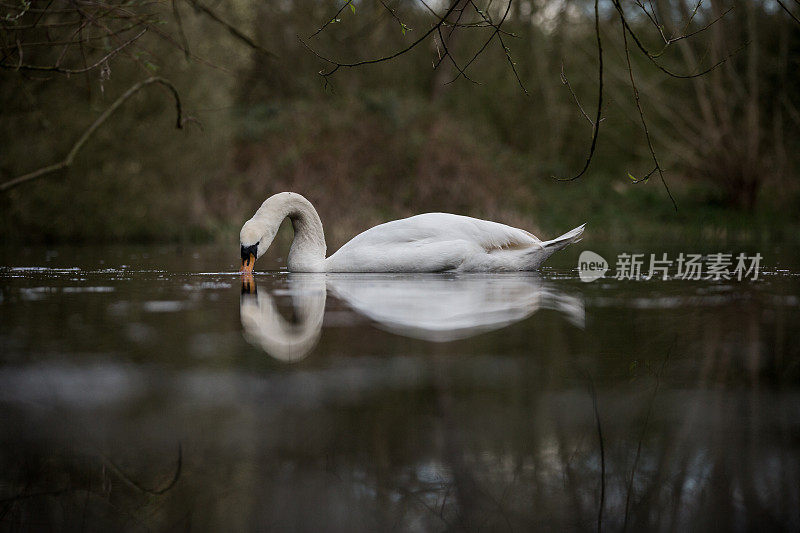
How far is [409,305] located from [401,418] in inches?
105

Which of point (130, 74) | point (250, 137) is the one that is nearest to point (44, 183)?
point (130, 74)

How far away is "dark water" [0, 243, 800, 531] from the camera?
2043 mm

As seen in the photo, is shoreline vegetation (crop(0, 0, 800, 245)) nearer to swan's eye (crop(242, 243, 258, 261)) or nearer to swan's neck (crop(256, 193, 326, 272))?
swan's neck (crop(256, 193, 326, 272))

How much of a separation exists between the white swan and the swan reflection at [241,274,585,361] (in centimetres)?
17

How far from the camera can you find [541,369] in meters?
3.42

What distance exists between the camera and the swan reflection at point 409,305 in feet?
14.2

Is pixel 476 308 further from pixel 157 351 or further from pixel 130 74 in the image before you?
pixel 130 74

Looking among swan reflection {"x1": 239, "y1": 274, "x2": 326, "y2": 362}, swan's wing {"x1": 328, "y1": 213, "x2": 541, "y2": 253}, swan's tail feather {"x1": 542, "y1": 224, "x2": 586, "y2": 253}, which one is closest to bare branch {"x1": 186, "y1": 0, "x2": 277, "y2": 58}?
swan reflection {"x1": 239, "y1": 274, "x2": 326, "y2": 362}

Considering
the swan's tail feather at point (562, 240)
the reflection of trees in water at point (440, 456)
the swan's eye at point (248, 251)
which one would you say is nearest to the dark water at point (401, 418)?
the reflection of trees in water at point (440, 456)

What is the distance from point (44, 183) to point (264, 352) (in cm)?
1230

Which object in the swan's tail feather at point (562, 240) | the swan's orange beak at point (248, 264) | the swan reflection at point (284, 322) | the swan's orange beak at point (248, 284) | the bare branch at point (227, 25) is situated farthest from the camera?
the swan's tail feather at point (562, 240)

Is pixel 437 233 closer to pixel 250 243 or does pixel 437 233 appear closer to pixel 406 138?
pixel 250 243

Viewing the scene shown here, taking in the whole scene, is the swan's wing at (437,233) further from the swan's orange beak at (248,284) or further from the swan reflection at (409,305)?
the swan's orange beak at (248,284)

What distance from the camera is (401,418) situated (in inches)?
105
